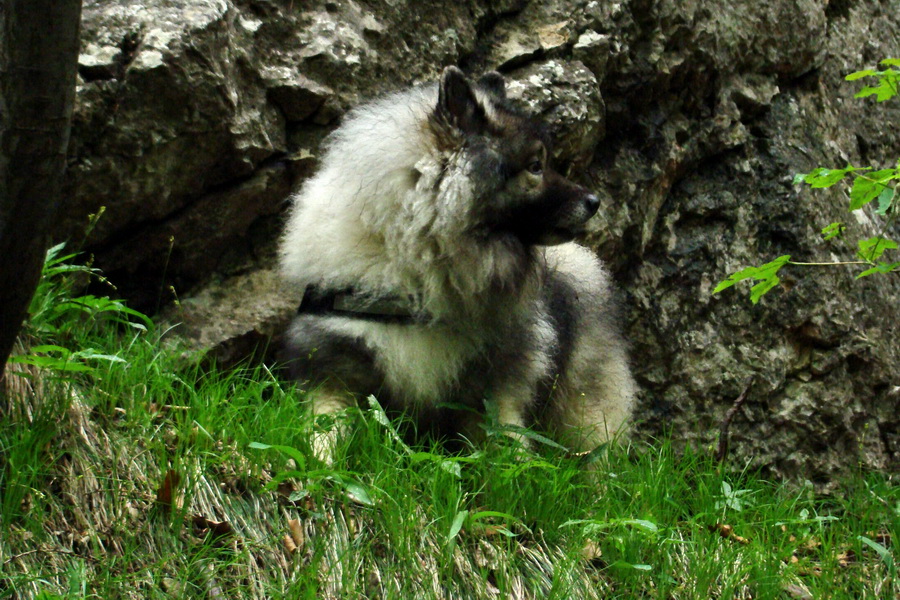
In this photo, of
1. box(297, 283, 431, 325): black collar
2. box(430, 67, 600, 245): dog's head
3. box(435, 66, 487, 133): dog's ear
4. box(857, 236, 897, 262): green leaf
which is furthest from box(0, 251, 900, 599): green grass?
box(435, 66, 487, 133): dog's ear

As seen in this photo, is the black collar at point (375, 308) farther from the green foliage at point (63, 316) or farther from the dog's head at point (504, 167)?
the green foliage at point (63, 316)

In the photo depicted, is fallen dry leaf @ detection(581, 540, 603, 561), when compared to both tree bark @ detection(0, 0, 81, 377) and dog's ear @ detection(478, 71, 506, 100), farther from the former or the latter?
tree bark @ detection(0, 0, 81, 377)

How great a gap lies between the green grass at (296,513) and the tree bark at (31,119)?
76cm

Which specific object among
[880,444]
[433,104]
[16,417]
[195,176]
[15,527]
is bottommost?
[880,444]

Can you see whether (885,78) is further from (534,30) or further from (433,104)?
(534,30)

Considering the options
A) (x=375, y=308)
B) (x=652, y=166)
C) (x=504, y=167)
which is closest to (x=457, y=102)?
(x=504, y=167)

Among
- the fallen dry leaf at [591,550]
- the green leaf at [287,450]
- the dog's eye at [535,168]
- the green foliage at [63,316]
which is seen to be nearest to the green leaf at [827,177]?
the dog's eye at [535,168]

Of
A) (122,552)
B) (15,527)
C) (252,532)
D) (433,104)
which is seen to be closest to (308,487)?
(252,532)

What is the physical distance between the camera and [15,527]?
97.4 inches

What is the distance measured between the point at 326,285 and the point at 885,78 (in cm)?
223

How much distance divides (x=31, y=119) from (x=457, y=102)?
194 centimetres

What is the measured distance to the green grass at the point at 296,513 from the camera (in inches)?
101

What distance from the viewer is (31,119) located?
1938mm

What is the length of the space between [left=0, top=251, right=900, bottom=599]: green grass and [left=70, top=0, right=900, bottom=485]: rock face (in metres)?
0.78
